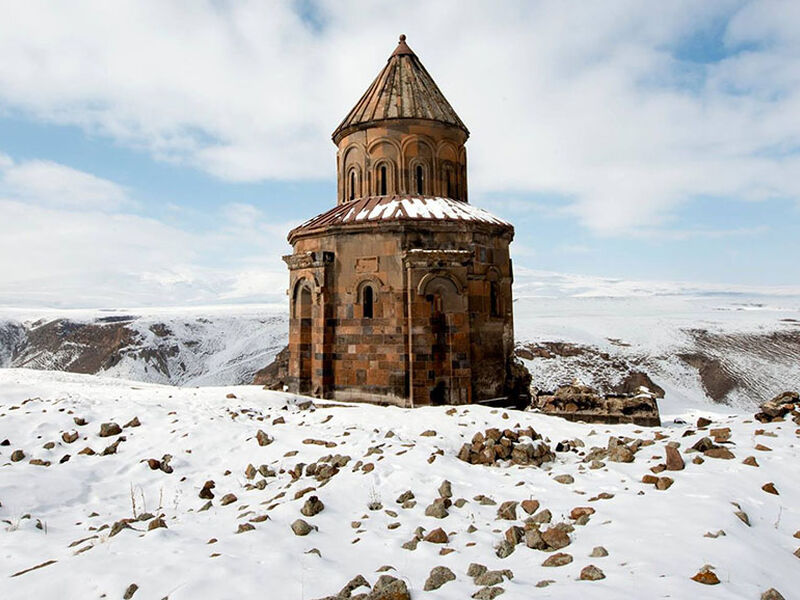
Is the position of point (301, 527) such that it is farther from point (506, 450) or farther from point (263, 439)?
point (263, 439)

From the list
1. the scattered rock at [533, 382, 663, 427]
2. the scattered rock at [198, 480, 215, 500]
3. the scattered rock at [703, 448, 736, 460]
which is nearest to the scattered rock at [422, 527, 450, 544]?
the scattered rock at [198, 480, 215, 500]

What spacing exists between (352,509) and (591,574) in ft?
9.15

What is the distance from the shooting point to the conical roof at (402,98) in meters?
13.8

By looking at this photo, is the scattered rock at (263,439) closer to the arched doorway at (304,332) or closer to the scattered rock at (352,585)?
the arched doorway at (304,332)

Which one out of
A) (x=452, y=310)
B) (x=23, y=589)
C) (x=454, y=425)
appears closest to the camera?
(x=23, y=589)

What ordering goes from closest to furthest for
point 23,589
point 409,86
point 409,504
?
point 23,589, point 409,504, point 409,86

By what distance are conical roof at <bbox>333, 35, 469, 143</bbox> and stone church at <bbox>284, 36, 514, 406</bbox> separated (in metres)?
0.05

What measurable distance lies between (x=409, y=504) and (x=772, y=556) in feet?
10.8

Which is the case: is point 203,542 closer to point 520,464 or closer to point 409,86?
point 520,464

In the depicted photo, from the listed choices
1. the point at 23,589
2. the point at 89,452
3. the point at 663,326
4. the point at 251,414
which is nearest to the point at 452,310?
the point at 251,414

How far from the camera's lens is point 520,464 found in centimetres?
711

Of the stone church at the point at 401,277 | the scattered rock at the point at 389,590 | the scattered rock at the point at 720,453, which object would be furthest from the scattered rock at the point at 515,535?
the stone church at the point at 401,277

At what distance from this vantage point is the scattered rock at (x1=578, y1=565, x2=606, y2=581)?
371 cm

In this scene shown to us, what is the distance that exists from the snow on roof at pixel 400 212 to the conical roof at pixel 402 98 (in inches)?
86.8
